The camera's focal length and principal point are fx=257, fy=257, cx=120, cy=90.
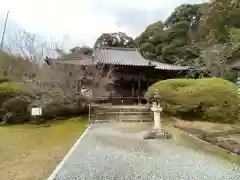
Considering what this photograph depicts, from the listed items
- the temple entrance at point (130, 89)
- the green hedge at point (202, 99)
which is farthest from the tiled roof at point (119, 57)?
the green hedge at point (202, 99)

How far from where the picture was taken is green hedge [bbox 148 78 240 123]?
1371 centimetres

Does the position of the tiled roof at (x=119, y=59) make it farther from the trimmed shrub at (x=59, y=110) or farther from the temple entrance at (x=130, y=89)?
the trimmed shrub at (x=59, y=110)

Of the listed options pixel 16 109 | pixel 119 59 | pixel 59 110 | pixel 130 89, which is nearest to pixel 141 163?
pixel 59 110

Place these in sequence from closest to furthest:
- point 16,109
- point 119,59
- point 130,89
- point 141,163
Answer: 1. point 141,163
2. point 16,109
3. point 130,89
4. point 119,59

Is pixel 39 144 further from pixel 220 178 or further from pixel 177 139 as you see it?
pixel 220 178

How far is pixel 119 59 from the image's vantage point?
22.5 m

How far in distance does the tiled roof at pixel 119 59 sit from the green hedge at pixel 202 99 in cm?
652

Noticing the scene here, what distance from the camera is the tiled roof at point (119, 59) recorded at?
20478 millimetres

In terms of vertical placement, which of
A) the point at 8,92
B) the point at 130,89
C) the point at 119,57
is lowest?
the point at 8,92

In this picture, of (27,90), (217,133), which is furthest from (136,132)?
(27,90)

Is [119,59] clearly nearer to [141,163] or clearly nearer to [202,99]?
[202,99]

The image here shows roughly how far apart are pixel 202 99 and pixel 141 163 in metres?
8.94

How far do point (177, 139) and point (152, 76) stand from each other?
13.3m

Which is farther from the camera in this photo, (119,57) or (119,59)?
(119,57)
